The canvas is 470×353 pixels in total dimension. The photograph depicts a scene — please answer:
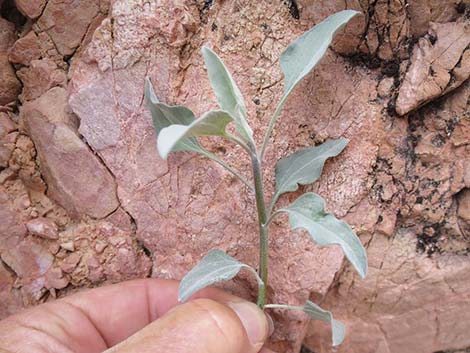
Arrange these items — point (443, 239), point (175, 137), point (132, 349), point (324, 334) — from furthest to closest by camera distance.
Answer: point (324, 334) → point (443, 239) → point (132, 349) → point (175, 137)

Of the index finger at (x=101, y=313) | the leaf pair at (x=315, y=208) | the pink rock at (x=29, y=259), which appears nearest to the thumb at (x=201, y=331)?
the index finger at (x=101, y=313)

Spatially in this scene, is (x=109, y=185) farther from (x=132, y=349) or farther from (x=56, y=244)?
(x=132, y=349)

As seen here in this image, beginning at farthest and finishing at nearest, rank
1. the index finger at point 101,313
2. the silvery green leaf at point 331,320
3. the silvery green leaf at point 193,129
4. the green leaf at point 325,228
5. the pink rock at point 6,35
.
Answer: the pink rock at point 6,35 < the index finger at point 101,313 < the silvery green leaf at point 331,320 < the green leaf at point 325,228 < the silvery green leaf at point 193,129

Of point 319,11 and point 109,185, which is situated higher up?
point 319,11

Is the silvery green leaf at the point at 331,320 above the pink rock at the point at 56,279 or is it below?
below

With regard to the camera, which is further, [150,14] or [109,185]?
[109,185]

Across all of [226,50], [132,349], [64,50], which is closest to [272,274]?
[132,349]

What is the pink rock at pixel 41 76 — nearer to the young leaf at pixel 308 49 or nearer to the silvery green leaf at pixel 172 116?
the silvery green leaf at pixel 172 116

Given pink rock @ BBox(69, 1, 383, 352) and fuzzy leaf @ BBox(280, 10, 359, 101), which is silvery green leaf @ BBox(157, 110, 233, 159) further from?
pink rock @ BBox(69, 1, 383, 352)
